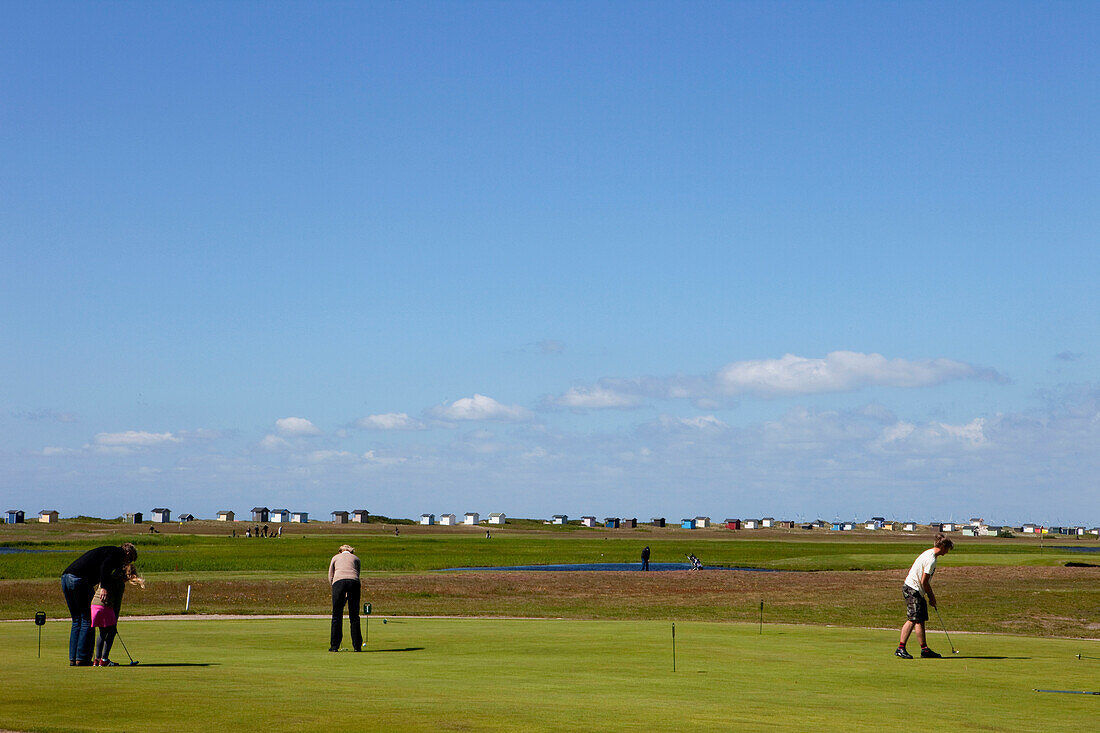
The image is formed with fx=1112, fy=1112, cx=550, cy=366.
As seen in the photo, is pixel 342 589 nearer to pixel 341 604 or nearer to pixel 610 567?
pixel 341 604

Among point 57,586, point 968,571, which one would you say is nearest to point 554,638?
point 57,586

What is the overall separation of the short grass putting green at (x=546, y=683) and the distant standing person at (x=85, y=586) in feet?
1.59

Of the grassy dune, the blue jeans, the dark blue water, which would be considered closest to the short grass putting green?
the blue jeans

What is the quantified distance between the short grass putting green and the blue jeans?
0.44 m

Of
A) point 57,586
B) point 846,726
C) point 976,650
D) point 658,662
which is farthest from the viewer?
point 57,586

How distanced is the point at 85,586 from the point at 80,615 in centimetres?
54

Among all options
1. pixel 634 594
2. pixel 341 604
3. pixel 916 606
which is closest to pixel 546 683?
pixel 341 604

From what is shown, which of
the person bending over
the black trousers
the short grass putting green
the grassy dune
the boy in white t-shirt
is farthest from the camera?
the grassy dune

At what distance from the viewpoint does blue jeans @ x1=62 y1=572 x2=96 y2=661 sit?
816 inches

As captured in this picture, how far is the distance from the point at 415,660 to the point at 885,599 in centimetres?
2950

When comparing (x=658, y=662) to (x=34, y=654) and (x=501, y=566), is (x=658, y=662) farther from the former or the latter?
(x=501, y=566)

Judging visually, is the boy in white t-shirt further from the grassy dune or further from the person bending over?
the person bending over

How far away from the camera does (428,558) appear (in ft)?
321

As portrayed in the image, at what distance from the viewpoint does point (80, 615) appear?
20875 mm
